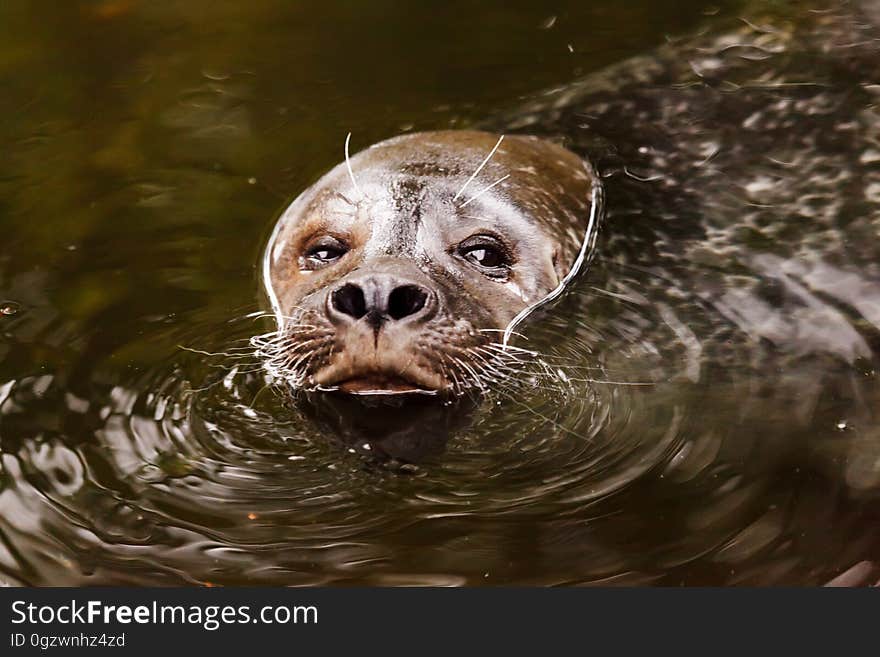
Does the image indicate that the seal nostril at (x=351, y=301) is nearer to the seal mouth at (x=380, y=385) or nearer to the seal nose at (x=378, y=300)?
the seal nose at (x=378, y=300)

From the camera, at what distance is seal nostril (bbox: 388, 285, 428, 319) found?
4340mm

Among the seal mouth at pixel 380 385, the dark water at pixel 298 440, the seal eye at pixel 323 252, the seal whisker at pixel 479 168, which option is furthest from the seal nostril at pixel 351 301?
the seal whisker at pixel 479 168

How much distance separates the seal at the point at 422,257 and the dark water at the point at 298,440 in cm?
16

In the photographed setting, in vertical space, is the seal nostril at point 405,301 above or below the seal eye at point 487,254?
below

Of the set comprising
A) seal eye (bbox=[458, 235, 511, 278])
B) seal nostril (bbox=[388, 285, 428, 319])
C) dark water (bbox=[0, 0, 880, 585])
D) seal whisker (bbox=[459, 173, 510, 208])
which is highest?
seal whisker (bbox=[459, 173, 510, 208])

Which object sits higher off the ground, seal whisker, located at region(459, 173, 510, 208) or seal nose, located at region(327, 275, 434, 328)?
seal whisker, located at region(459, 173, 510, 208)

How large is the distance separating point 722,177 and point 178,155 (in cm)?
281

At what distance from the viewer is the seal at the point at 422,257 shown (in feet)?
14.4

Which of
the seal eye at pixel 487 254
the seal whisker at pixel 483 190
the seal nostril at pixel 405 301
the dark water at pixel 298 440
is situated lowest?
the dark water at pixel 298 440

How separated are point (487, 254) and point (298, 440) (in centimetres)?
127

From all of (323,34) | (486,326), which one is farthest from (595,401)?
(323,34)

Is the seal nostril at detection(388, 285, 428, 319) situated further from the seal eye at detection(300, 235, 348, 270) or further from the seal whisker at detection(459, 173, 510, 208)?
the seal whisker at detection(459, 173, 510, 208)

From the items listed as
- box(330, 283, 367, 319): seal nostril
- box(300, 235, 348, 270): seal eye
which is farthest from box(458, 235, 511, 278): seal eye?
box(330, 283, 367, 319): seal nostril

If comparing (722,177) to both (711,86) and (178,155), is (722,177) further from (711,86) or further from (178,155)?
(178,155)
